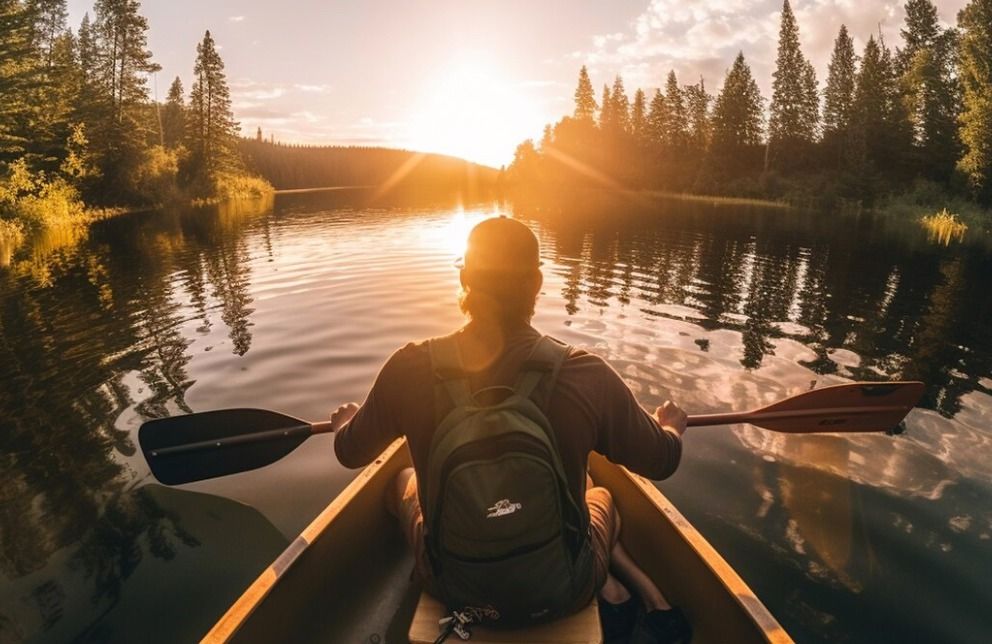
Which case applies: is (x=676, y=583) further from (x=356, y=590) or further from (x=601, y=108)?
(x=601, y=108)

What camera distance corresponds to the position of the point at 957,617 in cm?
387

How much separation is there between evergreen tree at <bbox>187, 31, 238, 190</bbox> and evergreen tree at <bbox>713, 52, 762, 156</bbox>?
53889 mm

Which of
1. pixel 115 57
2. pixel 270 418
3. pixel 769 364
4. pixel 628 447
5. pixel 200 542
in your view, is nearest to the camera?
pixel 628 447

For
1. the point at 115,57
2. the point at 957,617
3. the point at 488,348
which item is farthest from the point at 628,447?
the point at 115,57

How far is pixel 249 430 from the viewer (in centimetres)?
415

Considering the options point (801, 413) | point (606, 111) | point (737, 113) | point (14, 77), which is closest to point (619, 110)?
point (606, 111)

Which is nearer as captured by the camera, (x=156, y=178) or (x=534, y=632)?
(x=534, y=632)

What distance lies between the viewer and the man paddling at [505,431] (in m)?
2.13

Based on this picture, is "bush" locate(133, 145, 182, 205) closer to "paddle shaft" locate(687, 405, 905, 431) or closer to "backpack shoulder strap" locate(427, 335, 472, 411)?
"paddle shaft" locate(687, 405, 905, 431)

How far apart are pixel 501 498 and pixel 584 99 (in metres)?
86.8

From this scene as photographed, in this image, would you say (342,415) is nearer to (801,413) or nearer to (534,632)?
(534,632)

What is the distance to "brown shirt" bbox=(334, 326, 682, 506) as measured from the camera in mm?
2277

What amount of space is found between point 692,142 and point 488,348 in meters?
83.4

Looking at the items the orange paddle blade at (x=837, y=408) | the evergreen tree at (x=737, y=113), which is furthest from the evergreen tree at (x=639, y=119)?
the orange paddle blade at (x=837, y=408)
